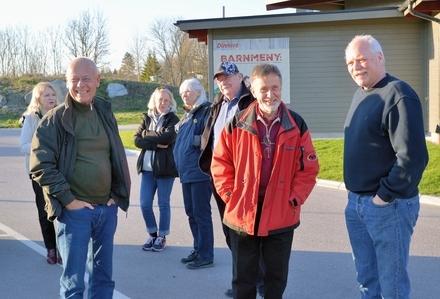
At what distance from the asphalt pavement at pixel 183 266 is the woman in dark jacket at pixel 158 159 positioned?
31 centimetres

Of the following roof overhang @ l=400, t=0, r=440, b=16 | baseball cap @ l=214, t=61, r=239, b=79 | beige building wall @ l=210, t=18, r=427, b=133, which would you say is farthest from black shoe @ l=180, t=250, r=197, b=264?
beige building wall @ l=210, t=18, r=427, b=133

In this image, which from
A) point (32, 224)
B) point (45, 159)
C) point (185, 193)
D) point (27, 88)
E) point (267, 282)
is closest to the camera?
point (45, 159)

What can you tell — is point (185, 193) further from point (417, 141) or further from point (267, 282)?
point (417, 141)

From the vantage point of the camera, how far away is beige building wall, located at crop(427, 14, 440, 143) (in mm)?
15055

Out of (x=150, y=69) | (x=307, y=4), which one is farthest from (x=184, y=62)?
(x=307, y=4)

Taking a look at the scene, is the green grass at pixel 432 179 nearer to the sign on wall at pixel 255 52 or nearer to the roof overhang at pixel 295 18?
the roof overhang at pixel 295 18

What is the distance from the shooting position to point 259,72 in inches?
149

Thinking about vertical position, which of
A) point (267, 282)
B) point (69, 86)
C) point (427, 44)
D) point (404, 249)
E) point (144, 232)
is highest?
point (427, 44)

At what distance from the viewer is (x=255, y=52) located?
17109 mm

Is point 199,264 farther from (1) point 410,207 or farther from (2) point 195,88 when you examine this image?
(1) point 410,207

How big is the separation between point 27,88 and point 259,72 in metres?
49.0

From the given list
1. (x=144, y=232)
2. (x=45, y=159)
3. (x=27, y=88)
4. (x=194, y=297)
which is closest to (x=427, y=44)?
(x=144, y=232)

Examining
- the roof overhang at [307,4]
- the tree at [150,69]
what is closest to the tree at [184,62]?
the tree at [150,69]

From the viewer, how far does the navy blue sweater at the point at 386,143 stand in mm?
3318
